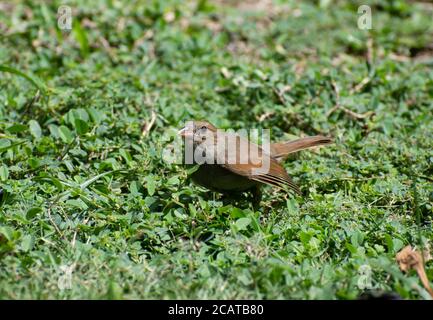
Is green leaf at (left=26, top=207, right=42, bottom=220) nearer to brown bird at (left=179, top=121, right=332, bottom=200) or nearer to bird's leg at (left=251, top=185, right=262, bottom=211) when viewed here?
brown bird at (left=179, top=121, right=332, bottom=200)

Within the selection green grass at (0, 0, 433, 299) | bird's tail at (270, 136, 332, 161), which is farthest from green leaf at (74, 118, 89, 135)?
bird's tail at (270, 136, 332, 161)

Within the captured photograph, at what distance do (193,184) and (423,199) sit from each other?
164cm

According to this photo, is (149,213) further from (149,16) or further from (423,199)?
(149,16)

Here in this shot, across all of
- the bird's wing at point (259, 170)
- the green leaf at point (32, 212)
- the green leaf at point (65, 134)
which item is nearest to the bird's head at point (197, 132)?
the bird's wing at point (259, 170)

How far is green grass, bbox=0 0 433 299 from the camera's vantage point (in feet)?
13.9

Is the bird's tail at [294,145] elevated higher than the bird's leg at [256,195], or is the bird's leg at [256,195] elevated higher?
the bird's tail at [294,145]

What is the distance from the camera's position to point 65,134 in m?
5.84

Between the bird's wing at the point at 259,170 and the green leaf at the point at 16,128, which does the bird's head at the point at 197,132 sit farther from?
the green leaf at the point at 16,128

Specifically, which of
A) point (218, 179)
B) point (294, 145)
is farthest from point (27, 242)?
point (294, 145)

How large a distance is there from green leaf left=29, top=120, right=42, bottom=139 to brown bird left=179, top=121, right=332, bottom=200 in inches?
47.5

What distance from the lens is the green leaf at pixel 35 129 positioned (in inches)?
234

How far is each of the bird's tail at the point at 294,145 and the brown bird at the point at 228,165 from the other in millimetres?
260

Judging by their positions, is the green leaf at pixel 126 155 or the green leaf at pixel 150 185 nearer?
the green leaf at pixel 150 185
